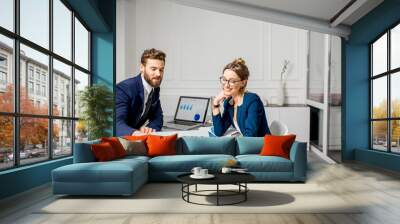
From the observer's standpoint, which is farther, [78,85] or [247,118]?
[247,118]

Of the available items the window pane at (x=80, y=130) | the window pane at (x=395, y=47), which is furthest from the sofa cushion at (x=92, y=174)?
the window pane at (x=395, y=47)

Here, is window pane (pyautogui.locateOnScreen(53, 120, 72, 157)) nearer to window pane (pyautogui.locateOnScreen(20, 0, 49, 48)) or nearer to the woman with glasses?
window pane (pyautogui.locateOnScreen(20, 0, 49, 48))

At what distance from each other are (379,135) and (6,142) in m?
6.98

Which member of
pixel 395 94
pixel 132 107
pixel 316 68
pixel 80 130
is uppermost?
pixel 316 68

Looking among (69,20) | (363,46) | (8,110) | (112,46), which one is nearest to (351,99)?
(363,46)

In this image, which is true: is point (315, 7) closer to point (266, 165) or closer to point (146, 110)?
point (266, 165)

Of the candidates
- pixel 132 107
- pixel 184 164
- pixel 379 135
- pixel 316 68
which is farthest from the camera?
pixel 316 68

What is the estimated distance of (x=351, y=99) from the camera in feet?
31.0

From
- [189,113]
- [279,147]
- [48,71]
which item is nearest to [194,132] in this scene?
[189,113]

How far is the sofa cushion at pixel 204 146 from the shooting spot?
22.7ft

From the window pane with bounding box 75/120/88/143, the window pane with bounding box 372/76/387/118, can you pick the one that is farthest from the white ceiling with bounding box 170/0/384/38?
the window pane with bounding box 75/120/88/143

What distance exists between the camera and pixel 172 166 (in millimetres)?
6102

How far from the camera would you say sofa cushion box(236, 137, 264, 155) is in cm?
696

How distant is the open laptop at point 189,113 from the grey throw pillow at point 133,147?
9.11ft
